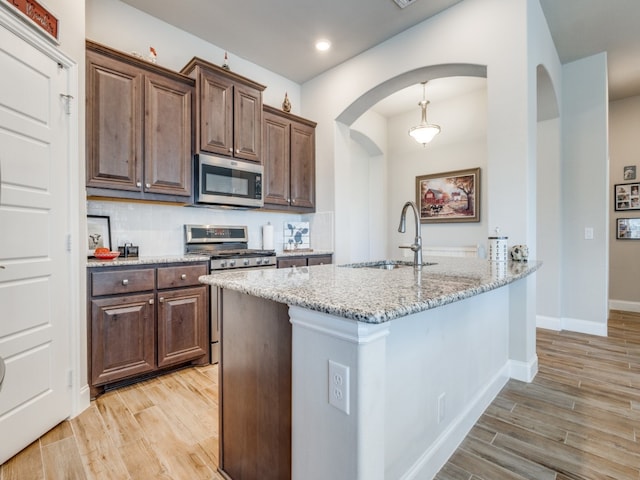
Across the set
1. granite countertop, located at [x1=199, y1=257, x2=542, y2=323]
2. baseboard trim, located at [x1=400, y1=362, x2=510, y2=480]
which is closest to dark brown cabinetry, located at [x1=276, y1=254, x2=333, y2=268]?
granite countertop, located at [x1=199, y1=257, x2=542, y2=323]

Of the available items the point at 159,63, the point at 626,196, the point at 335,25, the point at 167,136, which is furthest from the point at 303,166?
the point at 626,196

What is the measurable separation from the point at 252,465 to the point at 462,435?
43.6 inches

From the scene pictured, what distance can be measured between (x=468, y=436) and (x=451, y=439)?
23 cm

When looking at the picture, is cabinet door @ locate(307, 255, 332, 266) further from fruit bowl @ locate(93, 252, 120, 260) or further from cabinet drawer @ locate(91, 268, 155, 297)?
fruit bowl @ locate(93, 252, 120, 260)

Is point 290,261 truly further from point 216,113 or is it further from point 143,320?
point 216,113

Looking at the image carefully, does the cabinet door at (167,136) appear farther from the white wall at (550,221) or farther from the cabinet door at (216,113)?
the white wall at (550,221)

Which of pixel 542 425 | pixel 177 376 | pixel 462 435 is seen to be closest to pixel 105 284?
pixel 177 376

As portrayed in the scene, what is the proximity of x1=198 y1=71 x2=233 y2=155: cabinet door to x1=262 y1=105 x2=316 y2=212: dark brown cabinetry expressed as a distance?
0.51 m

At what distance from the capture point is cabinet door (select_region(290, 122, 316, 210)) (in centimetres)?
382

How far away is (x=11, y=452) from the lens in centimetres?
160

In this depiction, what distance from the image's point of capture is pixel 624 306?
4.61 metres

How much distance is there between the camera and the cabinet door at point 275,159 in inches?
139

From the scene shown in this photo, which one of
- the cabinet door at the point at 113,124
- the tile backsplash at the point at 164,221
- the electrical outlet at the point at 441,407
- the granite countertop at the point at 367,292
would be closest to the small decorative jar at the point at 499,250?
the granite countertop at the point at 367,292

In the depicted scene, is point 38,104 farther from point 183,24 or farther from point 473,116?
point 473,116
